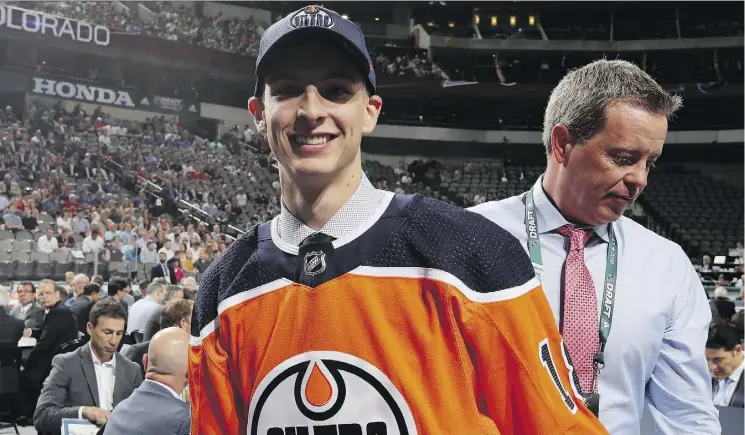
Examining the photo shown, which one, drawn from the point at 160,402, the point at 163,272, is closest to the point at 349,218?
the point at 160,402

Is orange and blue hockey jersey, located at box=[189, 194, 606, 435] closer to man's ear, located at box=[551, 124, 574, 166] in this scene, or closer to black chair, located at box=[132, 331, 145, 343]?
man's ear, located at box=[551, 124, 574, 166]

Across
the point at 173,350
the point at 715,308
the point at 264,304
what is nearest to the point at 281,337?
the point at 264,304

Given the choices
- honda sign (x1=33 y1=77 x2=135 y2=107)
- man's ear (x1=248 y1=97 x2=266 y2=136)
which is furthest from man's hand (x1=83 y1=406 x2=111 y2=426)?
honda sign (x1=33 y1=77 x2=135 y2=107)

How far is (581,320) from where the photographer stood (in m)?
1.61

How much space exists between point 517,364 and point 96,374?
410 cm

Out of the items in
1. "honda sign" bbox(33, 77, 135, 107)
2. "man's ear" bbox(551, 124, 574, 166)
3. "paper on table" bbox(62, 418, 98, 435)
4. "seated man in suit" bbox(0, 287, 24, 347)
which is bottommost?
"seated man in suit" bbox(0, 287, 24, 347)

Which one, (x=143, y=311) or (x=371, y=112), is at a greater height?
(x=371, y=112)

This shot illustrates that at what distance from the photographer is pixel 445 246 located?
3.80 ft

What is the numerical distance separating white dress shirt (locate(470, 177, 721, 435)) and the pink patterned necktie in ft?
0.08

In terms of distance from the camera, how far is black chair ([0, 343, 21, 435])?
6.71 metres

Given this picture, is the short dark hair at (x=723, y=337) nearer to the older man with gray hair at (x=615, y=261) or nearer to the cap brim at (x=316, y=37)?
the older man with gray hair at (x=615, y=261)

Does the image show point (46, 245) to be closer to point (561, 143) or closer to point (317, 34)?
point (561, 143)

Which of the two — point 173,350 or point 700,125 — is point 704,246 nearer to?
point 700,125

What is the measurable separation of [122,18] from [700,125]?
2024cm
